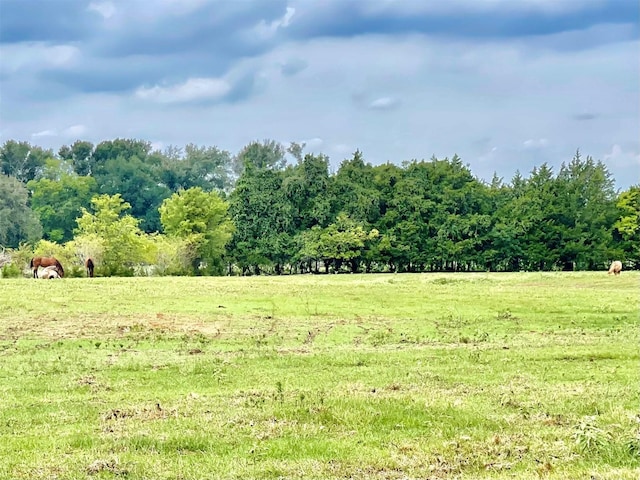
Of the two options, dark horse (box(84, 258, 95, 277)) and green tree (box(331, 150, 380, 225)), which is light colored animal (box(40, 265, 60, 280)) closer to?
dark horse (box(84, 258, 95, 277))

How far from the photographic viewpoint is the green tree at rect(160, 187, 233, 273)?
68262 millimetres

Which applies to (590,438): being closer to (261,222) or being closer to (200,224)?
(200,224)

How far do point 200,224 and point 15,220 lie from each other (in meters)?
33.3

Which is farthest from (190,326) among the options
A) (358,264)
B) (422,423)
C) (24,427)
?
(358,264)

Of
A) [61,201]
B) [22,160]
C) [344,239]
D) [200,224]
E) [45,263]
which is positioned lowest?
[45,263]

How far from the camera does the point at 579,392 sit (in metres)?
11.9

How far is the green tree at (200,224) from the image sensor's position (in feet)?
224

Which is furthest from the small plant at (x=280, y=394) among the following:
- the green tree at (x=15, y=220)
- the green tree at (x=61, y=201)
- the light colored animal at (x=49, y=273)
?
the green tree at (x=61, y=201)

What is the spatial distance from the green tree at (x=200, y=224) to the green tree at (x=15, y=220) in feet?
82.8

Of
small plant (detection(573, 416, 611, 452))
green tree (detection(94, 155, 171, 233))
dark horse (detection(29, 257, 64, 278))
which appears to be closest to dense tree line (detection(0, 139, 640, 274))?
dark horse (detection(29, 257, 64, 278))

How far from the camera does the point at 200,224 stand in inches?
2689

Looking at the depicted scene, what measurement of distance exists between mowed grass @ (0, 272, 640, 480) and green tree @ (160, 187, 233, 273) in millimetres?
38933

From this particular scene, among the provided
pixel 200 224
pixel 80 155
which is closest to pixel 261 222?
pixel 200 224

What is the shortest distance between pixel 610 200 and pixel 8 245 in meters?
71.1
